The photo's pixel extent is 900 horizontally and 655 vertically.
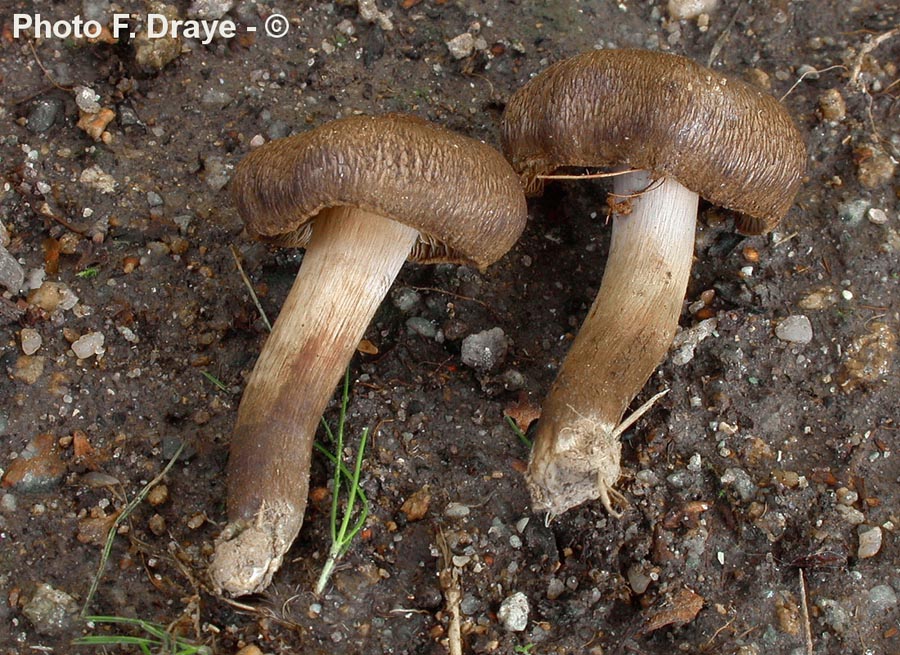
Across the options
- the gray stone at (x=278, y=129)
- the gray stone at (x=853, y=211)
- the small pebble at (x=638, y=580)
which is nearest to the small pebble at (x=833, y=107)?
the gray stone at (x=853, y=211)

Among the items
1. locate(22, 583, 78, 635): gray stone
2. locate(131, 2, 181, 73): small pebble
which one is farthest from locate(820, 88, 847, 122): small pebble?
locate(22, 583, 78, 635): gray stone

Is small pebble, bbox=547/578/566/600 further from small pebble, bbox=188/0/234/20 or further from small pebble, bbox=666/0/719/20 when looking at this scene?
small pebble, bbox=188/0/234/20

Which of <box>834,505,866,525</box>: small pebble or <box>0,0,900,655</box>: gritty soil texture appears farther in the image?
<box>834,505,866,525</box>: small pebble

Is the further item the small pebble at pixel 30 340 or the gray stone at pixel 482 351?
the gray stone at pixel 482 351

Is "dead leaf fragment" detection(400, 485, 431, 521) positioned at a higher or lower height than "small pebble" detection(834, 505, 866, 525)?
lower

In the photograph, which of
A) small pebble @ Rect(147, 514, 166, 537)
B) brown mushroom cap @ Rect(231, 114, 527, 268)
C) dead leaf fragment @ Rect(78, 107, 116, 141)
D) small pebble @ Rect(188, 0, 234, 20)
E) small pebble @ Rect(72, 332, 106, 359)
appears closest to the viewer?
brown mushroom cap @ Rect(231, 114, 527, 268)

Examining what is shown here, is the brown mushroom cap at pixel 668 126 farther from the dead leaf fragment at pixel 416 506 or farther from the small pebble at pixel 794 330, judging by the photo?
the dead leaf fragment at pixel 416 506

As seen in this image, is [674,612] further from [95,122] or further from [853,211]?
[95,122]
